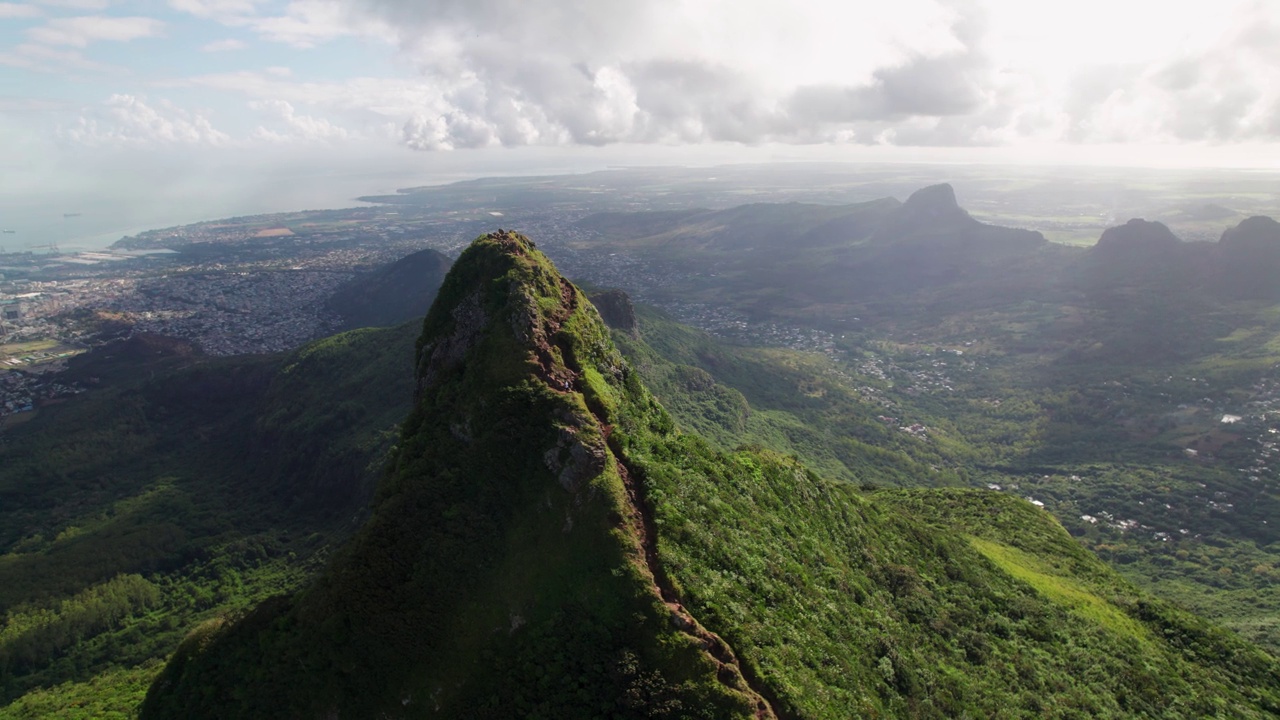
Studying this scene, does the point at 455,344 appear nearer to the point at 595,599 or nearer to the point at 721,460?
the point at 721,460

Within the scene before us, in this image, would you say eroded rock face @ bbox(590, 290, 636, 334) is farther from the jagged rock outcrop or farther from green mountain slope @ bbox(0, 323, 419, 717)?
the jagged rock outcrop

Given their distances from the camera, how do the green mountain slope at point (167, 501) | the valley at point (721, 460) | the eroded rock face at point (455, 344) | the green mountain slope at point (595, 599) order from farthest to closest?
the green mountain slope at point (167, 501), the valley at point (721, 460), the eroded rock face at point (455, 344), the green mountain slope at point (595, 599)

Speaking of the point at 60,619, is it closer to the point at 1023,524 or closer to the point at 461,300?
the point at 461,300

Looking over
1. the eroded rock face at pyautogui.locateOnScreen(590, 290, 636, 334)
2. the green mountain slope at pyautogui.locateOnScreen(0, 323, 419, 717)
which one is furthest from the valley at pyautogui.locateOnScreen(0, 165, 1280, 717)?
the eroded rock face at pyautogui.locateOnScreen(590, 290, 636, 334)

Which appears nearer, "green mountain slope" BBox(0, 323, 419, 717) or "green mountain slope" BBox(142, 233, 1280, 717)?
"green mountain slope" BBox(142, 233, 1280, 717)

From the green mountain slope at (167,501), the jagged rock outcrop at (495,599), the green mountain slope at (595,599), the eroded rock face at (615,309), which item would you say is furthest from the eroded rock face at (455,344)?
the eroded rock face at (615,309)

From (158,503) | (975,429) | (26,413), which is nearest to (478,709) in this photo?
(158,503)

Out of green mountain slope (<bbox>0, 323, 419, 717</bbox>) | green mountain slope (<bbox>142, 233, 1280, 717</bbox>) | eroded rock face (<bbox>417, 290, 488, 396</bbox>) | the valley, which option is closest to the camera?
green mountain slope (<bbox>142, 233, 1280, 717</bbox>)

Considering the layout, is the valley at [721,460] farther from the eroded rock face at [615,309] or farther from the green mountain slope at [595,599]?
the eroded rock face at [615,309]
